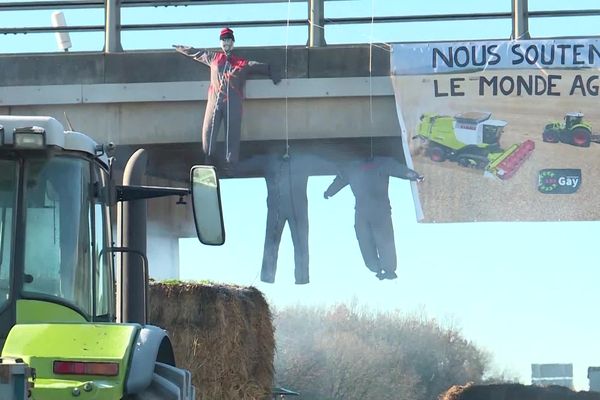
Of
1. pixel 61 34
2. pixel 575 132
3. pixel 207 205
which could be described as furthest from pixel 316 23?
pixel 207 205

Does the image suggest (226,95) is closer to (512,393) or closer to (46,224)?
(512,393)

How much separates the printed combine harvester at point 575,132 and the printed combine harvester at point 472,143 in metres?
0.29

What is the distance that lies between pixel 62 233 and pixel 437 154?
7825 millimetres

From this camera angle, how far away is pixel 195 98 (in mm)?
13258

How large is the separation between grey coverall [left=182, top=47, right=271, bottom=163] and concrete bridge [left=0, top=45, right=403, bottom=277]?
20 cm

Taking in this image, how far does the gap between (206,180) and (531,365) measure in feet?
25.9

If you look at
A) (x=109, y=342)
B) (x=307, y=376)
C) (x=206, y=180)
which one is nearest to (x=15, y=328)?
(x=109, y=342)

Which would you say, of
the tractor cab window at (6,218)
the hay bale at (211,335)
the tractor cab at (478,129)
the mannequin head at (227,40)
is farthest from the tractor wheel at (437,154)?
the tractor cab window at (6,218)

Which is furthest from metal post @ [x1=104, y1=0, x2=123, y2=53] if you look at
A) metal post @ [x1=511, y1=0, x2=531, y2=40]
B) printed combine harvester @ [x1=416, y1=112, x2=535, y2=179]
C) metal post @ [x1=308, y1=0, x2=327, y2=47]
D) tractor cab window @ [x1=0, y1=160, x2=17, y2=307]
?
tractor cab window @ [x1=0, y1=160, x2=17, y2=307]

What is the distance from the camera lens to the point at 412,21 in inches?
530

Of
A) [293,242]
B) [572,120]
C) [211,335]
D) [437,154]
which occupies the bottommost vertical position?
[211,335]

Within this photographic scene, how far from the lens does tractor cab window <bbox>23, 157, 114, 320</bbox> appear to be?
5613 millimetres

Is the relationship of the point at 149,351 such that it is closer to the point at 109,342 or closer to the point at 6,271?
the point at 109,342

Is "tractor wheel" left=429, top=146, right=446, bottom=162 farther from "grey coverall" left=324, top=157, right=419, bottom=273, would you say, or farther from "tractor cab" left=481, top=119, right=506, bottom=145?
"tractor cab" left=481, top=119, right=506, bottom=145
